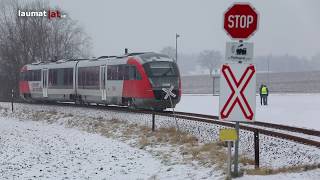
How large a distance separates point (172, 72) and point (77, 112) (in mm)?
6494

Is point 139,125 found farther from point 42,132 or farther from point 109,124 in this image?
point 42,132

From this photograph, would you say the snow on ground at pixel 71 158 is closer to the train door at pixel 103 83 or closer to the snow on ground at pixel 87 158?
the snow on ground at pixel 87 158

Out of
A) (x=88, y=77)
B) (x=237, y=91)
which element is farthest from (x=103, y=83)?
(x=237, y=91)

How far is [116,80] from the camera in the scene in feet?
91.1

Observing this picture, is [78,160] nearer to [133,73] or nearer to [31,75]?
[133,73]

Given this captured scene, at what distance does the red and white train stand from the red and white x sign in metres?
16.0

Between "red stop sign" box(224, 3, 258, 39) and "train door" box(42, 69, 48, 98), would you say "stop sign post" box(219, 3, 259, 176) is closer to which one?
"red stop sign" box(224, 3, 258, 39)

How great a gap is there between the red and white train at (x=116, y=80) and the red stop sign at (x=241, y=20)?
16185 millimetres

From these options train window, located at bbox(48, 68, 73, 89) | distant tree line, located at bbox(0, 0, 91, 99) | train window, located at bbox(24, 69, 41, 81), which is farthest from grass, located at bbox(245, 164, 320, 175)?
distant tree line, located at bbox(0, 0, 91, 99)

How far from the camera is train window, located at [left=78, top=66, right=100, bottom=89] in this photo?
3008 centimetres

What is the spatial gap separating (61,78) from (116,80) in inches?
329

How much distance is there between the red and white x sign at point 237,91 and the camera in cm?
921

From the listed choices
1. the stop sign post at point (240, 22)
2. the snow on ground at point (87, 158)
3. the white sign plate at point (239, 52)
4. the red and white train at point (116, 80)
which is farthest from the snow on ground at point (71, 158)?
the red and white train at point (116, 80)

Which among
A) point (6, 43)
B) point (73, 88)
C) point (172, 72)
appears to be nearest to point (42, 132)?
point (172, 72)
